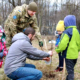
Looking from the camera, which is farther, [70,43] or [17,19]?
[17,19]

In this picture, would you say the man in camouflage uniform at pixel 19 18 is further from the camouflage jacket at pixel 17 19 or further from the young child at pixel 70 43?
the young child at pixel 70 43

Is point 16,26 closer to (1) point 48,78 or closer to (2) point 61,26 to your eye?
(2) point 61,26

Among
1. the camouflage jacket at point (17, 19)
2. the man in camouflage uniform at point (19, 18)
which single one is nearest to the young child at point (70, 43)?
the man in camouflage uniform at point (19, 18)

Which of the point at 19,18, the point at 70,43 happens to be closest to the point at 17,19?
the point at 19,18

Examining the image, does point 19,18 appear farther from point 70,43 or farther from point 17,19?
point 70,43

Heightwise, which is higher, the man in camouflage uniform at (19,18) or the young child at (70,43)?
the man in camouflage uniform at (19,18)

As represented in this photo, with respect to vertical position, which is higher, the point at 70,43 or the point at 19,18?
the point at 19,18

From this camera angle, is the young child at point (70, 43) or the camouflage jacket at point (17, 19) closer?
the young child at point (70, 43)

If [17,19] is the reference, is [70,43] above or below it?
below

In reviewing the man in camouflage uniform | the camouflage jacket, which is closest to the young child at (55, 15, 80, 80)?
the man in camouflage uniform

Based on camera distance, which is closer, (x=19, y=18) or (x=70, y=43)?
(x=70, y=43)

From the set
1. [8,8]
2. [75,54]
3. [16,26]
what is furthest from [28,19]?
[8,8]

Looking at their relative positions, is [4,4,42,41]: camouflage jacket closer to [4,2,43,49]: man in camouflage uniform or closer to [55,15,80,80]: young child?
[4,2,43,49]: man in camouflage uniform

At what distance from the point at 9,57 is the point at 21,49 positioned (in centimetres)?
24
